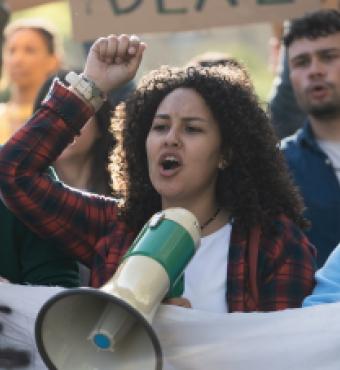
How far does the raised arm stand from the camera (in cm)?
300

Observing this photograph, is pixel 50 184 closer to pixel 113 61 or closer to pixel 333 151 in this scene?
pixel 113 61

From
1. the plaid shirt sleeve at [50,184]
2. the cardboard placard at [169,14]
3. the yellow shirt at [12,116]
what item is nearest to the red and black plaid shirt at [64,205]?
the plaid shirt sleeve at [50,184]

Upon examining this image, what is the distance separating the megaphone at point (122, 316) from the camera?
7.62 ft

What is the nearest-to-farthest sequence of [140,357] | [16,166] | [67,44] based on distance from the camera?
[140,357], [16,166], [67,44]

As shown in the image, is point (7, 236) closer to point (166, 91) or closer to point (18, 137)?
point (18, 137)

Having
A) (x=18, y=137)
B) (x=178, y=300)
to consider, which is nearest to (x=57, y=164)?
(x=18, y=137)

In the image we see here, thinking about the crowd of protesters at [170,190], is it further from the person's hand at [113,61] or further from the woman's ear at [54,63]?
the woman's ear at [54,63]

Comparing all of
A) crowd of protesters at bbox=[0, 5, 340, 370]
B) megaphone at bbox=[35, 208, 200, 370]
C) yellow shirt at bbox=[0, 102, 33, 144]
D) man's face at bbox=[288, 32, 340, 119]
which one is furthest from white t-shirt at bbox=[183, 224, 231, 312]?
yellow shirt at bbox=[0, 102, 33, 144]

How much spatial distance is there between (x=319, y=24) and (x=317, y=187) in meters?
0.71

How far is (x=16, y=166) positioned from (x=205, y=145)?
483 mm

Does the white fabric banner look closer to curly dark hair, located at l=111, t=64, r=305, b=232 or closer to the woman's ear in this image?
curly dark hair, located at l=111, t=64, r=305, b=232

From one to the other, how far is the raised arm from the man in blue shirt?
109 centimetres

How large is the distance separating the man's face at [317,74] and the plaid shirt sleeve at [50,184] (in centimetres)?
148

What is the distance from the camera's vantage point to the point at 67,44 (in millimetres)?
18859
